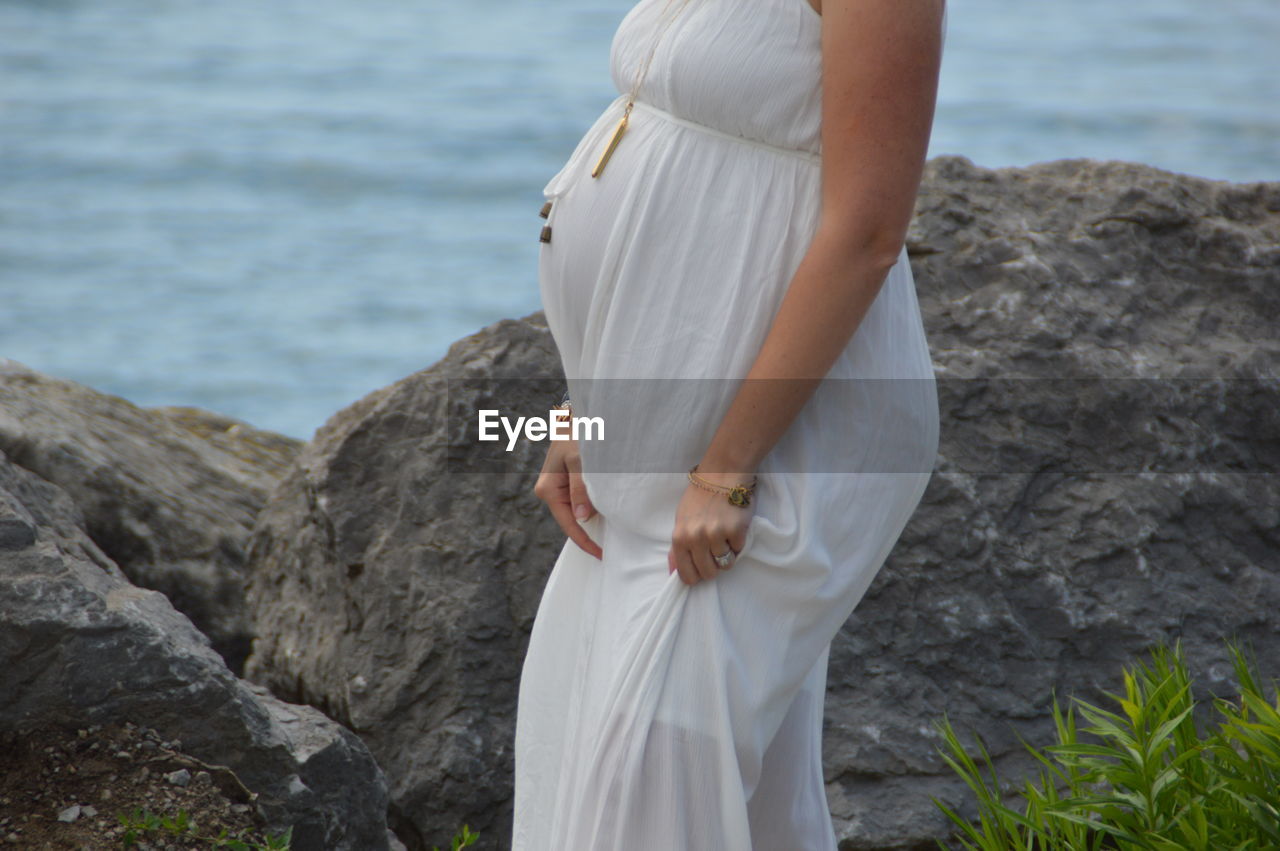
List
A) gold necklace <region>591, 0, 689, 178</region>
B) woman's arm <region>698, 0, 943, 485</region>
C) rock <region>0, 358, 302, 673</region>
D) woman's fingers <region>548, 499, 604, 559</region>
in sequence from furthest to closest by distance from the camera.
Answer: rock <region>0, 358, 302, 673</region> → woman's fingers <region>548, 499, 604, 559</region> → gold necklace <region>591, 0, 689, 178</region> → woman's arm <region>698, 0, 943, 485</region>

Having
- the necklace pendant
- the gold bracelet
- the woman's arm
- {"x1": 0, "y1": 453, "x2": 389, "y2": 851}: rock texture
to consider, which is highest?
the necklace pendant

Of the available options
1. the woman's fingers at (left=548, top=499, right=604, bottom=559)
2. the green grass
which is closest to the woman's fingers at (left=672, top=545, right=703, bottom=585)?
the woman's fingers at (left=548, top=499, right=604, bottom=559)

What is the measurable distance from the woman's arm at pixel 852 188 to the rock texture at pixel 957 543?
54.4 inches

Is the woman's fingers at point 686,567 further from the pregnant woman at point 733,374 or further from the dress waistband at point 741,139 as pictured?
the dress waistband at point 741,139

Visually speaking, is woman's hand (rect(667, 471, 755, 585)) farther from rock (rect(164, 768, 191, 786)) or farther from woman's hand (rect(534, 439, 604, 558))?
rock (rect(164, 768, 191, 786))

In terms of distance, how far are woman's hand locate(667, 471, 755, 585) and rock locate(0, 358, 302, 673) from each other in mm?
1876

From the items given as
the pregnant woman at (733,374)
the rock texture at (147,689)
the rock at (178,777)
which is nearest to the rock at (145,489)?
the rock texture at (147,689)

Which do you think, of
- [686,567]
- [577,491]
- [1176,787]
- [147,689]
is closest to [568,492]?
[577,491]

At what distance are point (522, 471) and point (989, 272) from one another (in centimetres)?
111

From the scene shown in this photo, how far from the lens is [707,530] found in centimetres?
152

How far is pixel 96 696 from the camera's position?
2.13 metres

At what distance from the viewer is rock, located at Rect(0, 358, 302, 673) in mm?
2992

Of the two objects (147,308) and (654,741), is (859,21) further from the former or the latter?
(147,308)

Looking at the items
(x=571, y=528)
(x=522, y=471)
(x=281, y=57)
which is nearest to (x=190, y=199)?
(x=281, y=57)
